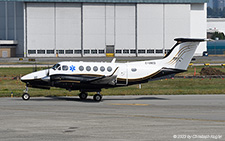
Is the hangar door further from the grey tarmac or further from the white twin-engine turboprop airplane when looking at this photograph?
the white twin-engine turboprop airplane

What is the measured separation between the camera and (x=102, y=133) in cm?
1703

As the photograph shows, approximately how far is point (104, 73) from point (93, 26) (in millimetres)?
74529

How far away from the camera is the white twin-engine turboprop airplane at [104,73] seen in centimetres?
2831

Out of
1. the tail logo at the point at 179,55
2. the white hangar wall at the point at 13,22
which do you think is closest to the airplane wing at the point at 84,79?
the tail logo at the point at 179,55

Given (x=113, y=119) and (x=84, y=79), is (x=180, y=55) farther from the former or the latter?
(x=113, y=119)

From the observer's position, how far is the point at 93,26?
337 feet

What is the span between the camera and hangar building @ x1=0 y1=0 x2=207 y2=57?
333ft

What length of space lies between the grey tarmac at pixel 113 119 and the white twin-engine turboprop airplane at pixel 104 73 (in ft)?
4.01

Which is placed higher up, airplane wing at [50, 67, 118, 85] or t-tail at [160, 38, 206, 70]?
t-tail at [160, 38, 206, 70]

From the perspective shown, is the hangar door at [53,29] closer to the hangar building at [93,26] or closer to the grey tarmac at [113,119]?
the hangar building at [93,26]

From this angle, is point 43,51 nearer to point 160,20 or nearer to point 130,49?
point 130,49

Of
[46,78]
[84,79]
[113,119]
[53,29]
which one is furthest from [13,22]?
[113,119]

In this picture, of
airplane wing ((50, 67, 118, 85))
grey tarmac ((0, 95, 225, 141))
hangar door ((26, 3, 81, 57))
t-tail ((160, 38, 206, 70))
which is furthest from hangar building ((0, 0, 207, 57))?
airplane wing ((50, 67, 118, 85))

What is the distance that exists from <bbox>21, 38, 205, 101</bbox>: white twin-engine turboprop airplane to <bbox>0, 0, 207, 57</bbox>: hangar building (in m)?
73.7
